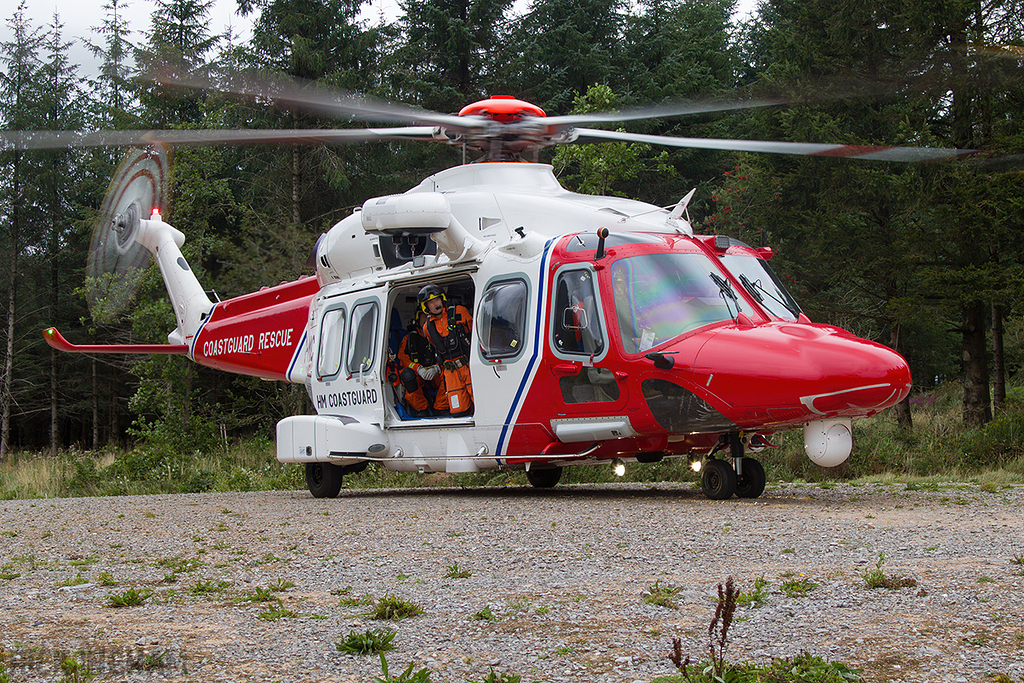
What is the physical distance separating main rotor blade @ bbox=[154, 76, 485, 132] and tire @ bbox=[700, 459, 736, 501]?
4195mm

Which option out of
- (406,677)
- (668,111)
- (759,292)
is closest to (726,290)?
(759,292)

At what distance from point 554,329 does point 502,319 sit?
0.71m

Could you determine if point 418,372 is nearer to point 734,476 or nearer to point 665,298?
point 665,298

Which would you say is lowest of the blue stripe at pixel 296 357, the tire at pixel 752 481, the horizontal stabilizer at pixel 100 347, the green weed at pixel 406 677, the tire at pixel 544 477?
the tire at pixel 544 477

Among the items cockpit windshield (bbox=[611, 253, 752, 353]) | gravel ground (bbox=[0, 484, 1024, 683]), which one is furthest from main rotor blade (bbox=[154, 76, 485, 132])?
gravel ground (bbox=[0, 484, 1024, 683])

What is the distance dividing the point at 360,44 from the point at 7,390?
1512 centimetres

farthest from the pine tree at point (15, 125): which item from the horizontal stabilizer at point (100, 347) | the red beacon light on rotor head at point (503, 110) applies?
the red beacon light on rotor head at point (503, 110)

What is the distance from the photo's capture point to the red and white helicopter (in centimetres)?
805

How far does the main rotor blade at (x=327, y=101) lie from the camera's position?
9117 mm

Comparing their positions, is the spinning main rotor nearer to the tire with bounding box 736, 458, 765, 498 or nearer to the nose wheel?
the nose wheel

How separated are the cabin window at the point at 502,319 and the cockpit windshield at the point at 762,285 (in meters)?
1.99

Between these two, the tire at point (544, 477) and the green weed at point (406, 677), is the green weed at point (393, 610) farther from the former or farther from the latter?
the tire at point (544, 477)

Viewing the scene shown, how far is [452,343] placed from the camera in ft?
34.8

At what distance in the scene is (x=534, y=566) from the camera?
5.48 meters
